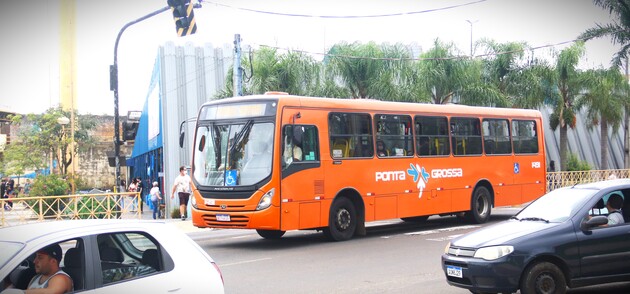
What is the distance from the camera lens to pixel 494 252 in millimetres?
8750

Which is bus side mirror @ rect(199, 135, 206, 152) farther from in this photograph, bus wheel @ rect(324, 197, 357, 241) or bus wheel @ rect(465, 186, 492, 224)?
bus wheel @ rect(465, 186, 492, 224)

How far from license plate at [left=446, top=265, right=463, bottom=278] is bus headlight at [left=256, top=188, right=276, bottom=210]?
21.4ft

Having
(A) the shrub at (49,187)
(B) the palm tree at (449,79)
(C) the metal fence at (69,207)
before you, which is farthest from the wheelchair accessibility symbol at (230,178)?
→ (B) the palm tree at (449,79)

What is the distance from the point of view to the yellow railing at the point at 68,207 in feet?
68.4

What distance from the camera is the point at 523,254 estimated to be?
8664 millimetres

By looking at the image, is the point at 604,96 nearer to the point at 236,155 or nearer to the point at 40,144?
the point at 236,155

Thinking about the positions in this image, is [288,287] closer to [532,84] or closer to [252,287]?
[252,287]

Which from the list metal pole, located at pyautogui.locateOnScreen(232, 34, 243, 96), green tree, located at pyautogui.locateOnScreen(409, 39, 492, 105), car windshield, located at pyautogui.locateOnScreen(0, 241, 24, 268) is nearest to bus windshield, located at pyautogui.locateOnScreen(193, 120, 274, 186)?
metal pole, located at pyautogui.locateOnScreen(232, 34, 243, 96)

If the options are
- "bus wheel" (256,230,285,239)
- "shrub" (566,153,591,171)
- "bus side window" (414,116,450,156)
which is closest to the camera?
"bus wheel" (256,230,285,239)

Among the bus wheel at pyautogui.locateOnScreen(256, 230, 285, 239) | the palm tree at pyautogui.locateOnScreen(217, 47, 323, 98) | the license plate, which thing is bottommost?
the bus wheel at pyautogui.locateOnScreen(256, 230, 285, 239)

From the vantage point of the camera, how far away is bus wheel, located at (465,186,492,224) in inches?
814

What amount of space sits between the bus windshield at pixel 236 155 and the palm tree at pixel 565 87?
29.7 meters

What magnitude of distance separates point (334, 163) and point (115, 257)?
10785 mm

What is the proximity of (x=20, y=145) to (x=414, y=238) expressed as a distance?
146ft
